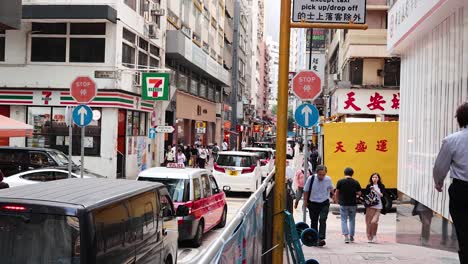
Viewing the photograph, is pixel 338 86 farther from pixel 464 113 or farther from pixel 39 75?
pixel 464 113

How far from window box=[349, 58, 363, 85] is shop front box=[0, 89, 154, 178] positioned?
12571 mm

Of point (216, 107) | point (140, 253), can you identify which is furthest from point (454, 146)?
point (216, 107)

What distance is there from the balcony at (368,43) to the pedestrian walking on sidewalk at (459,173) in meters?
27.8

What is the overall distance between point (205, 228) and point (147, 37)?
21.9 m

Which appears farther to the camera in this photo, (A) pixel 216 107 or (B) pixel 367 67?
(A) pixel 216 107

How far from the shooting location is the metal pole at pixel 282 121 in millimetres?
5949

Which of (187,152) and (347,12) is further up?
(347,12)

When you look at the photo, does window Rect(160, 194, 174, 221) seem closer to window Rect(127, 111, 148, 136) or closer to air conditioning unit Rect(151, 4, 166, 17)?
window Rect(127, 111, 148, 136)

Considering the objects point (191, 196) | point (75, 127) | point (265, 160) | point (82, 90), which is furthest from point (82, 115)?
point (265, 160)

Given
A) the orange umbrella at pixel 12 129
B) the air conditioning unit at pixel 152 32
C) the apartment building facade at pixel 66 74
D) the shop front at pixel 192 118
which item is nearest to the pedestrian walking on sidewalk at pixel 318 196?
the orange umbrella at pixel 12 129

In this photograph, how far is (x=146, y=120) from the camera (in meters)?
34.4

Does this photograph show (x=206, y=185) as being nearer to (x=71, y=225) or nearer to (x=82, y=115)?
(x=82, y=115)

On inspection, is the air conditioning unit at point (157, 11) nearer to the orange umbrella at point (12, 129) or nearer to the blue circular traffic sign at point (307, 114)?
the orange umbrella at point (12, 129)

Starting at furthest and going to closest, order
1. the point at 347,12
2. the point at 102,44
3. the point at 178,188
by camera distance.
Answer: the point at 102,44 < the point at 178,188 < the point at 347,12
